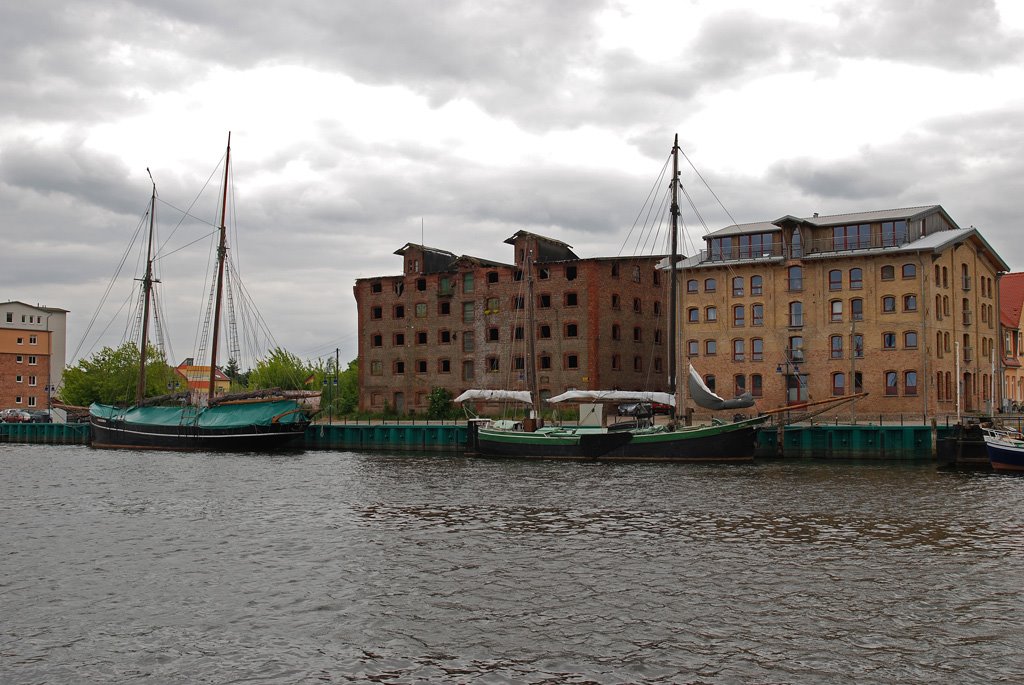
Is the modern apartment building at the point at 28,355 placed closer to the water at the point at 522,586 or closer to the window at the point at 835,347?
the water at the point at 522,586

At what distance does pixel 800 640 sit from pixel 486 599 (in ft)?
20.3

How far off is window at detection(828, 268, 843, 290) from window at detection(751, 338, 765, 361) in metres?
6.14

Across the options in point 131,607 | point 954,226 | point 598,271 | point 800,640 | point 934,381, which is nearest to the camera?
point 800,640

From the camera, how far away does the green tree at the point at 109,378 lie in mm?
111375

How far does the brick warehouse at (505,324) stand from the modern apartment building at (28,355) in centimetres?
5743

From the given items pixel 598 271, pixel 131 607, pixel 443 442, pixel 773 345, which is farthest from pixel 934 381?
pixel 131 607

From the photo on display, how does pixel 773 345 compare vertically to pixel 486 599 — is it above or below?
above

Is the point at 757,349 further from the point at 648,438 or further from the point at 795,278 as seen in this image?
the point at 648,438

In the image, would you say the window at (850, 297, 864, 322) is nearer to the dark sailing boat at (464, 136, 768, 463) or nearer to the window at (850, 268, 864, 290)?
the window at (850, 268, 864, 290)

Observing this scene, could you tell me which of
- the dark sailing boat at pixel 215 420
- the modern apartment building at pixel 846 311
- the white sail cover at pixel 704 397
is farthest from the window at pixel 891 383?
the dark sailing boat at pixel 215 420

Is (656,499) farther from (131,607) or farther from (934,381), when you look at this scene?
(934,381)

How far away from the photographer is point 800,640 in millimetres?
15516

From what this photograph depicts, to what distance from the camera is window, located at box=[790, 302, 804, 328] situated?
6675 cm

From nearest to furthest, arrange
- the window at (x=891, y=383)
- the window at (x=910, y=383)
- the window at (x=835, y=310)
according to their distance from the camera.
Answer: the window at (x=910, y=383) < the window at (x=891, y=383) < the window at (x=835, y=310)
